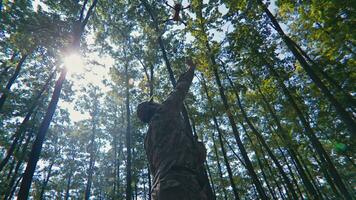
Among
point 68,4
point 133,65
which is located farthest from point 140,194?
point 68,4

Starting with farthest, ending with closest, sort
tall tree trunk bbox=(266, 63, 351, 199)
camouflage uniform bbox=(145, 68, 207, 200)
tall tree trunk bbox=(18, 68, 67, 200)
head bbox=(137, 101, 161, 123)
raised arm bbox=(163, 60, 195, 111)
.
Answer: tall tree trunk bbox=(266, 63, 351, 199) → tall tree trunk bbox=(18, 68, 67, 200) → head bbox=(137, 101, 161, 123) → raised arm bbox=(163, 60, 195, 111) → camouflage uniform bbox=(145, 68, 207, 200)

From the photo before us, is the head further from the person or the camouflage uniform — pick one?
the camouflage uniform

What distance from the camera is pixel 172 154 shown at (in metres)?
4.36

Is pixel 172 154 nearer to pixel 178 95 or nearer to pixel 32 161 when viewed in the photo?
pixel 178 95

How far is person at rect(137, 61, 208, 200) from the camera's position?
3742mm

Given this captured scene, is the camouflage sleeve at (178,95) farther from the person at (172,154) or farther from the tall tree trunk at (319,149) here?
the tall tree trunk at (319,149)

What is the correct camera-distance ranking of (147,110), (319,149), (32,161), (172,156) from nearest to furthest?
(172,156) → (147,110) → (32,161) → (319,149)

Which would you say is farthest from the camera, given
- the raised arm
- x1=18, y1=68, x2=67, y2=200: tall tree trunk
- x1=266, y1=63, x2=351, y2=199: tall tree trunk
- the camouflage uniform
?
x1=266, y1=63, x2=351, y2=199: tall tree trunk

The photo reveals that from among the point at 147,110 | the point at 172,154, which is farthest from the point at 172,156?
the point at 147,110

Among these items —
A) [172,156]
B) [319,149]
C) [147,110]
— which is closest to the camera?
[172,156]

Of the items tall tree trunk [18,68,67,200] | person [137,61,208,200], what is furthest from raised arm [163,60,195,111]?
tall tree trunk [18,68,67,200]

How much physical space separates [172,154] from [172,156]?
0.05 metres

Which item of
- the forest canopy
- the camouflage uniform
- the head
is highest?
the forest canopy

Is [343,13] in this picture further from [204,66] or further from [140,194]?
[140,194]
